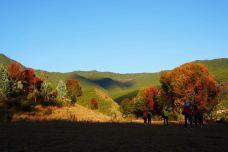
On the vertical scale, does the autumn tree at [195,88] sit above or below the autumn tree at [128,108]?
above

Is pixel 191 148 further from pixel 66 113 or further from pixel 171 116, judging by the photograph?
pixel 171 116

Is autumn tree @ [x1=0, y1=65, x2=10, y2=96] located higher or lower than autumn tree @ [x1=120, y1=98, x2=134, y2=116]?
higher

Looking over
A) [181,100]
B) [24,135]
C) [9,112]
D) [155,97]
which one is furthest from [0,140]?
[155,97]

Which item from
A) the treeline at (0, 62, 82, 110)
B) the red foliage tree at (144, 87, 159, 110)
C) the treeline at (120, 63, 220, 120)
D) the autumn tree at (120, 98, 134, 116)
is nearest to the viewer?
the treeline at (0, 62, 82, 110)

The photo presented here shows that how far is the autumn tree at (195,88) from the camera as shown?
237ft

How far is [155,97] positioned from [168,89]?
2519cm

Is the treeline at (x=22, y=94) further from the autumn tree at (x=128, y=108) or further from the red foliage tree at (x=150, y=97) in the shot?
the red foliage tree at (x=150, y=97)

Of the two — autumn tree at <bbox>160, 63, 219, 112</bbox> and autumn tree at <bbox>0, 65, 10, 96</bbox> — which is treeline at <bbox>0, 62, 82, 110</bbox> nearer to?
autumn tree at <bbox>0, 65, 10, 96</bbox>

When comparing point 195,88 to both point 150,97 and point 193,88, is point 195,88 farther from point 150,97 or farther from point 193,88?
point 150,97

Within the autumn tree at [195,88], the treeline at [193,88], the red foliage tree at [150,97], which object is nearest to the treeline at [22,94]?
the treeline at [193,88]

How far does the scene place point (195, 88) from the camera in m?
73.6

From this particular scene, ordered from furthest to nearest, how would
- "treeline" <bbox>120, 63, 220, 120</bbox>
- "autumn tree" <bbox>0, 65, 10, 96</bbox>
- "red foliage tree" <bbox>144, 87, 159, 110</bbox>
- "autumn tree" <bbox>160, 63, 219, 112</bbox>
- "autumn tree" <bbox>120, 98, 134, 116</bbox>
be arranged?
"autumn tree" <bbox>120, 98, 134, 116</bbox> → "red foliage tree" <bbox>144, 87, 159, 110</bbox> → "autumn tree" <bbox>160, 63, 219, 112</bbox> → "treeline" <bbox>120, 63, 220, 120</bbox> → "autumn tree" <bbox>0, 65, 10, 96</bbox>

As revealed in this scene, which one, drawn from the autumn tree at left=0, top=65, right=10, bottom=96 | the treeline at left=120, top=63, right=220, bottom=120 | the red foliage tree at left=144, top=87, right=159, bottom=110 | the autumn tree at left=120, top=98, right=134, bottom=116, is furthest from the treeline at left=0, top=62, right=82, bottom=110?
the red foliage tree at left=144, top=87, right=159, bottom=110

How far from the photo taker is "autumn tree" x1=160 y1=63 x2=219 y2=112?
237 feet
